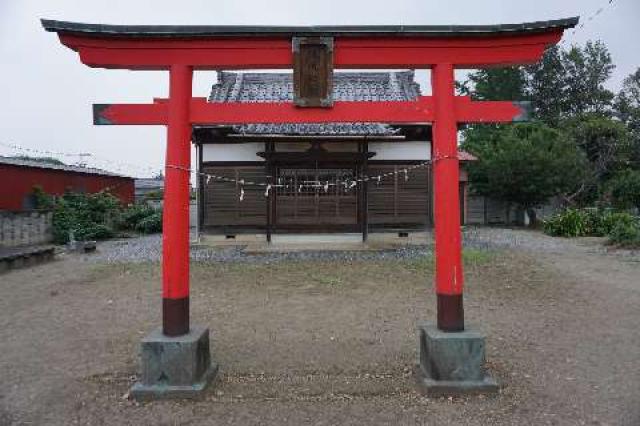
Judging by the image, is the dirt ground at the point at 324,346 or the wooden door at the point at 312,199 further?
the wooden door at the point at 312,199

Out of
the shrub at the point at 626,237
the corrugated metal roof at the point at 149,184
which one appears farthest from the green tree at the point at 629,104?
the corrugated metal roof at the point at 149,184

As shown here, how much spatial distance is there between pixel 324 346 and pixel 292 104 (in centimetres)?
284

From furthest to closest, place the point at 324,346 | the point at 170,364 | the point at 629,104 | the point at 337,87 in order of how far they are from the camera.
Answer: the point at 629,104, the point at 337,87, the point at 324,346, the point at 170,364

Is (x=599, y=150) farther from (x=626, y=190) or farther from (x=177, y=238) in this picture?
(x=177, y=238)

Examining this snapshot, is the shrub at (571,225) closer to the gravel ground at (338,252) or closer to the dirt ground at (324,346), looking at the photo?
the gravel ground at (338,252)

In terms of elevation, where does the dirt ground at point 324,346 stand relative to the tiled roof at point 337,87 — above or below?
below

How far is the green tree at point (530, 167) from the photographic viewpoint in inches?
804

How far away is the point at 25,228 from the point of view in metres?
15.5

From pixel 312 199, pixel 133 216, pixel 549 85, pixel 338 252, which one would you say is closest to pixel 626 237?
pixel 338 252

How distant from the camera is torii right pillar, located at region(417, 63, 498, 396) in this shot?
13.8 feet

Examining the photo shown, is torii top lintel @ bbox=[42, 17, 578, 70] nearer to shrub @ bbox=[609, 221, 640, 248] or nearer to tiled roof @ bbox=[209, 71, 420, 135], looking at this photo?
tiled roof @ bbox=[209, 71, 420, 135]

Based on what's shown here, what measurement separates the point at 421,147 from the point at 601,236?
28.4 feet

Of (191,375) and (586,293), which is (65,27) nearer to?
(191,375)

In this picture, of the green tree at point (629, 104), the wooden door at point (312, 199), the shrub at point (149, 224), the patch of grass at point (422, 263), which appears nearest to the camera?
the patch of grass at point (422, 263)
